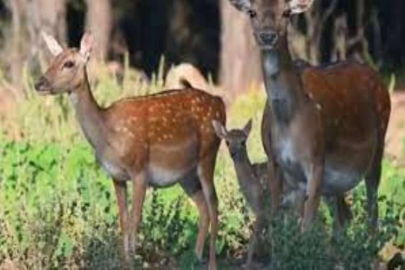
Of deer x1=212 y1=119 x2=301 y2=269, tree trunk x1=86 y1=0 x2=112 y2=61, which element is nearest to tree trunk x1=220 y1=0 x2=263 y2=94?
tree trunk x1=86 y1=0 x2=112 y2=61

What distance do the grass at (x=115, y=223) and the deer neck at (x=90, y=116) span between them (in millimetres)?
451

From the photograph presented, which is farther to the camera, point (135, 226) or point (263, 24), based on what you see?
point (135, 226)

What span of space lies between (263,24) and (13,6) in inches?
596

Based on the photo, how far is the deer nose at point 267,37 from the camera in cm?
952

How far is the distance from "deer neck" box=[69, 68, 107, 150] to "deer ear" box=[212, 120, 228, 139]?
27.3 inches

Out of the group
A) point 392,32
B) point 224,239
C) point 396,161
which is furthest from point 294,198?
point 392,32

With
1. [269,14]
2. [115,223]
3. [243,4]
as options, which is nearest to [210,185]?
[115,223]

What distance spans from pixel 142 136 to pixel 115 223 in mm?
726

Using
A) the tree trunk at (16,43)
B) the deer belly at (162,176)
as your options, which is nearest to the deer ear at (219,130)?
the deer belly at (162,176)

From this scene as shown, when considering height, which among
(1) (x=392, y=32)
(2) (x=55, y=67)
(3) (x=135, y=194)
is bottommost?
(1) (x=392, y=32)

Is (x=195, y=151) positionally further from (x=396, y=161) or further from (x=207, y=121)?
(x=396, y=161)

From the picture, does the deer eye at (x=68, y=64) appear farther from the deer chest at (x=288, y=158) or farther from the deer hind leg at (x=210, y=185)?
the deer chest at (x=288, y=158)

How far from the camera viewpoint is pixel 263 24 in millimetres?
9539

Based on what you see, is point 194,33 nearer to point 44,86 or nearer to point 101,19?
point 101,19
